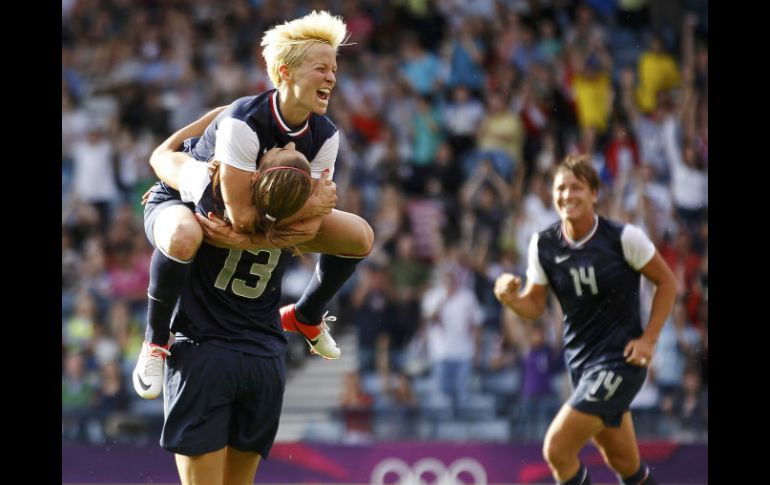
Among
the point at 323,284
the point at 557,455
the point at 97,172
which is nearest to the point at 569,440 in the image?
the point at 557,455

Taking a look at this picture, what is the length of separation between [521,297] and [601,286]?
0.50m

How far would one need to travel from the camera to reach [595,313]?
7277 millimetres

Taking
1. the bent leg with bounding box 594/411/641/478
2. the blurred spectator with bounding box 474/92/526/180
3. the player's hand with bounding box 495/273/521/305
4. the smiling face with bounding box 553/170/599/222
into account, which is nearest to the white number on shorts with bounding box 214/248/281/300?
the player's hand with bounding box 495/273/521/305

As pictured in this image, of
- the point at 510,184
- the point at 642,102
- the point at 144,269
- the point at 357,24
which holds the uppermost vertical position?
the point at 357,24

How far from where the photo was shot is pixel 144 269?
12.8 meters

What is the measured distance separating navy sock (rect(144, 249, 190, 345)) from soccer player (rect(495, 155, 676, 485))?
2.50 meters

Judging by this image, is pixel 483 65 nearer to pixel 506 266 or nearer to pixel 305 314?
pixel 506 266

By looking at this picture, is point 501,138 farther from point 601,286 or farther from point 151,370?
point 151,370

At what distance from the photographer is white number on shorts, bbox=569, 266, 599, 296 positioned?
23.7 feet

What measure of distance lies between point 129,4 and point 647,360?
32.9 feet

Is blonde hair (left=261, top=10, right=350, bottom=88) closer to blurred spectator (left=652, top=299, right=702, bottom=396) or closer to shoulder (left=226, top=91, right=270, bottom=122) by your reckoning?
shoulder (left=226, top=91, right=270, bottom=122)
